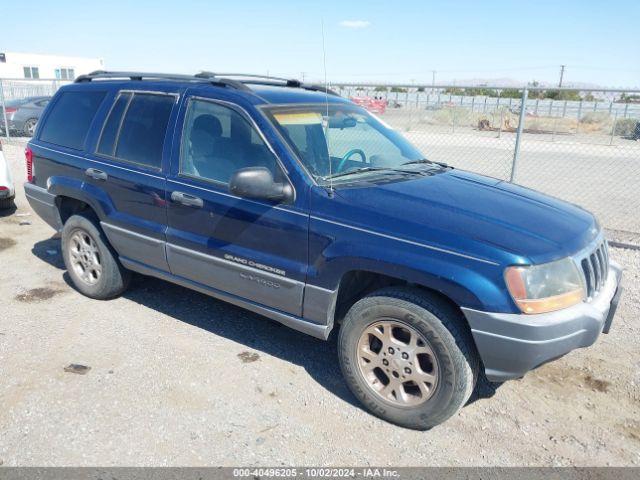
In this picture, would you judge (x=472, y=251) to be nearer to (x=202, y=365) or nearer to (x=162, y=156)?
(x=202, y=365)

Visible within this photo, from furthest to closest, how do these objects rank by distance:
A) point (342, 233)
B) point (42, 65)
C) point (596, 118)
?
point (42, 65) → point (596, 118) → point (342, 233)

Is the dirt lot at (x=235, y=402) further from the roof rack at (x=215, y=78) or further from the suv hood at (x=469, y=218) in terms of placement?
the roof rack at (x=215, y=78)

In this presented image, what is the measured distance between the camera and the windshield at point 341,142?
3.56 meters

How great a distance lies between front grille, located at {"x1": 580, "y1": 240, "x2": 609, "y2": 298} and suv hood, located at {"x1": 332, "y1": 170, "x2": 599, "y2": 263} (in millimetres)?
94

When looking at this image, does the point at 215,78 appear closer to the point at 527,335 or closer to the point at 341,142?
the point at 341,142

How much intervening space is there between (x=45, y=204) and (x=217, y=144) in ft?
7.36

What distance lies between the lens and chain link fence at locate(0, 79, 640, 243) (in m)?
10.2

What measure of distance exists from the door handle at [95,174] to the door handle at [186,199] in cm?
86

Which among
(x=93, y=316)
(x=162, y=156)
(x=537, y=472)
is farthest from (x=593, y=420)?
(x=93, y=316)

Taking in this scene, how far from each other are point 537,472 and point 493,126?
1987cm

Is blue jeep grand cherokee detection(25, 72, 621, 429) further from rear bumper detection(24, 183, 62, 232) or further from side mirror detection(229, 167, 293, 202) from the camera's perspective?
rear bumper detection(24, 183, 62, 232)

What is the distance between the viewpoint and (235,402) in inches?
134

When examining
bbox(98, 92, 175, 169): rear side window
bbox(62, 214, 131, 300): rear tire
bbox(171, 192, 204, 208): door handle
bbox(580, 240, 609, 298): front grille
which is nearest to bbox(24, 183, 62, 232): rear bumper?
bbox(62, 214, 131, 300): rear tire

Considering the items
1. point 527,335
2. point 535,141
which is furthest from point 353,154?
point 535,141
